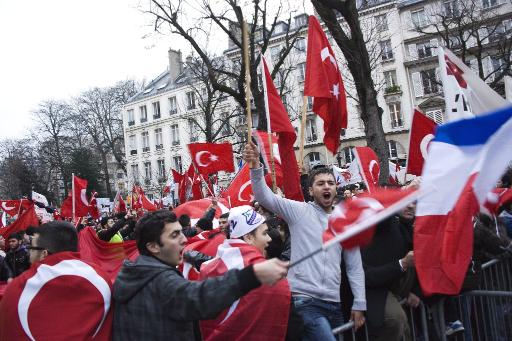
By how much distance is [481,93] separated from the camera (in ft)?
13.0

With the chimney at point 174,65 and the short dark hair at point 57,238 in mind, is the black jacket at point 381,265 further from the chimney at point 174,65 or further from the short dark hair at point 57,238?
the chimney at point 174,65

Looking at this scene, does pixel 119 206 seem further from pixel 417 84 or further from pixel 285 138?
pixel 417 84

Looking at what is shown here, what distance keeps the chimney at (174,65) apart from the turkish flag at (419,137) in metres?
47.2

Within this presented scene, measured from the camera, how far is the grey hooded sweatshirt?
3.59 metres

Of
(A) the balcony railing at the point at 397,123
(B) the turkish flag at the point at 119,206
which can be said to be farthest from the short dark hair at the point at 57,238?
(A) the balcony railing at the point at 397,123

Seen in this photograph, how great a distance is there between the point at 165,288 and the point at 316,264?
59.5 inches

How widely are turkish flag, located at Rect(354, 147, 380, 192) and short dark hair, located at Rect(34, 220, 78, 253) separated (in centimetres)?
476

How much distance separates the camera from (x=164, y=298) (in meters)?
2.39

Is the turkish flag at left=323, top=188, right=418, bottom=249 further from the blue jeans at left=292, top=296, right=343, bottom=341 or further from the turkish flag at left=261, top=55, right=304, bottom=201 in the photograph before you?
the turkish flag at left=261, top=55, right=304, bottom=201

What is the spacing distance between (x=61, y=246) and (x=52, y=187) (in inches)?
1888

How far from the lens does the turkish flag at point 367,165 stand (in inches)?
282

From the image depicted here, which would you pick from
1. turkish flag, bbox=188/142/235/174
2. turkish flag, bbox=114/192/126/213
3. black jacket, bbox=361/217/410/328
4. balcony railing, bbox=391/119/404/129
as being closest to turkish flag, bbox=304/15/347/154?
black jacket, bbox=361/217/410/328

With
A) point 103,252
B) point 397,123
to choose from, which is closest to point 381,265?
point 103,252

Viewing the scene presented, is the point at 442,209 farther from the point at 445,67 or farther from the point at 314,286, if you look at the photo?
the point at 445,67
